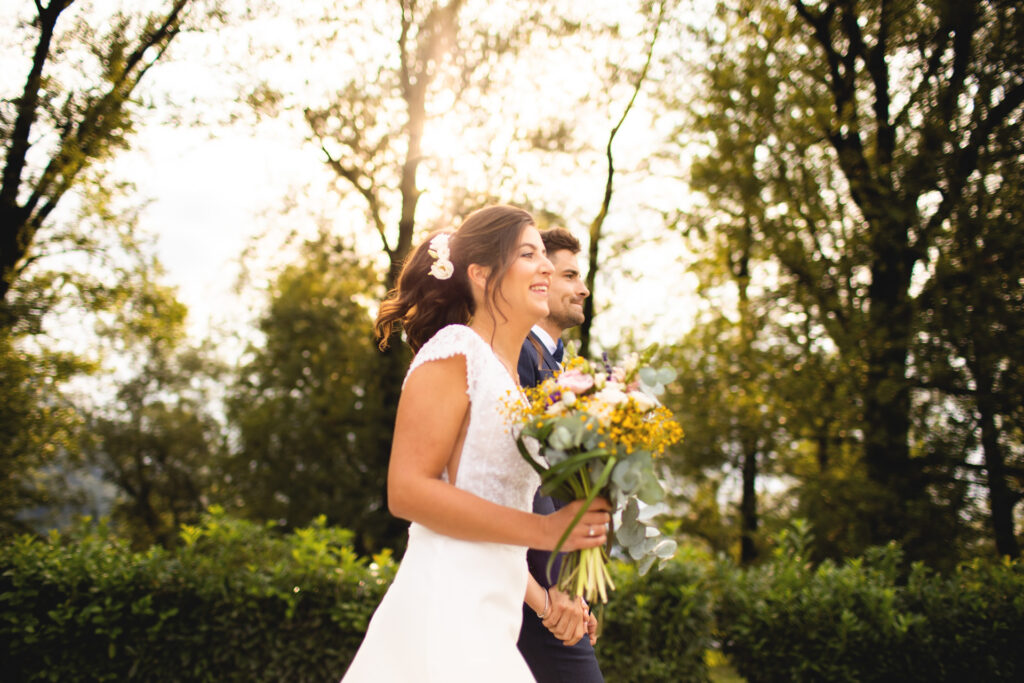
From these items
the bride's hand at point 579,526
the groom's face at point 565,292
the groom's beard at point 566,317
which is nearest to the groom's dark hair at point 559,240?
the groom's face at point 565,292

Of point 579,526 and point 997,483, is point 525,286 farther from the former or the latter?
point 997,483

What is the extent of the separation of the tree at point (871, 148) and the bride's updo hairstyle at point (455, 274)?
786 centimetres

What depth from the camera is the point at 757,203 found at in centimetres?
1238

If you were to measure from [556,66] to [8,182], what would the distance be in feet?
29.1

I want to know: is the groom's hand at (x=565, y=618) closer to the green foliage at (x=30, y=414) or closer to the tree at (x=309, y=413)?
the green foliage at (x=30, y=414)

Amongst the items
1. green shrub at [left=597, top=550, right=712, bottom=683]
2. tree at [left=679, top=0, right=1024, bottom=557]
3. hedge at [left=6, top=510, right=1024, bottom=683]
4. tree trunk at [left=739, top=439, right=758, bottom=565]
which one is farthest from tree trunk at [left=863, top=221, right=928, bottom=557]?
tree trunk at [left=739, top=439, right=758, bottom=565]

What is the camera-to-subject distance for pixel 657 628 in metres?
5.56

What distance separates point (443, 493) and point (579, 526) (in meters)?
0.40

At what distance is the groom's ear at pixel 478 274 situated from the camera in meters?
2.55

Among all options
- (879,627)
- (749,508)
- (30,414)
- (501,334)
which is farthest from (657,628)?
(749,508)

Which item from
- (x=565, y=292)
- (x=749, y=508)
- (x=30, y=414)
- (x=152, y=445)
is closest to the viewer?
Result: (x=565, y=292)

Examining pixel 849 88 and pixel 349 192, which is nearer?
pixel 849 88

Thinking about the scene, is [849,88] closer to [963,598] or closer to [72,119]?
[963,598]

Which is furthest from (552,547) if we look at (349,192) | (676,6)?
(349,192)
